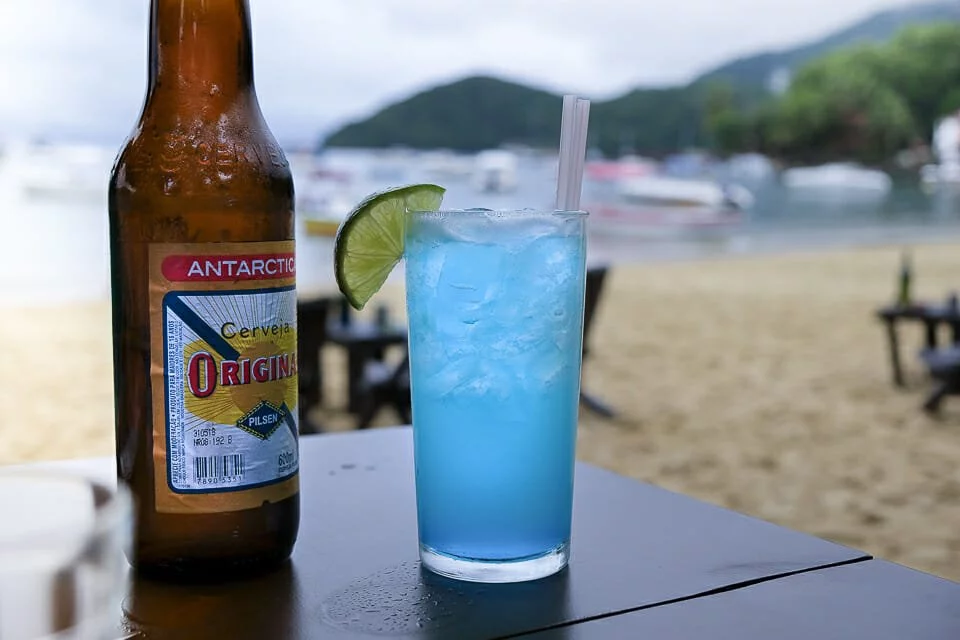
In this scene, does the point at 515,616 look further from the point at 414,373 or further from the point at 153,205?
the point at 153,205

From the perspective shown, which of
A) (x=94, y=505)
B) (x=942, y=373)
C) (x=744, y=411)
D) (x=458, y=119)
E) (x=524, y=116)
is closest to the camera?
(x=94, y=505)

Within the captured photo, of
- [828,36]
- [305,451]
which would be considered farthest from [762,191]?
[305,451]

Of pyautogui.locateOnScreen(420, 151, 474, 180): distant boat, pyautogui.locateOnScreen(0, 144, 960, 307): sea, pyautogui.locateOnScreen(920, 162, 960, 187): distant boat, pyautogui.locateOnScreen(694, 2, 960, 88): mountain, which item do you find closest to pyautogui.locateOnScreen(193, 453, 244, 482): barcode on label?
pyautogui.locateOnScreen(0, 144, 960, 307): sea

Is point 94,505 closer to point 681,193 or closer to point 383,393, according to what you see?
point 383,393

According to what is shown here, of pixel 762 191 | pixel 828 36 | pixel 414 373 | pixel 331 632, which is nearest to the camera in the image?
pixel 331 632

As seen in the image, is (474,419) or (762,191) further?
(762,191)

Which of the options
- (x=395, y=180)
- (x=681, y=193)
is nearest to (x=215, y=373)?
(x=395, y=180)

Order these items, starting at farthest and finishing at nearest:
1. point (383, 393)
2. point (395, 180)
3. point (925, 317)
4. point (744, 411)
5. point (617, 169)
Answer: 1. point (617, 169)
2. point (395, 180)
3. point (925, 317)
4. point (744, 411)
5. point (383, 393)
